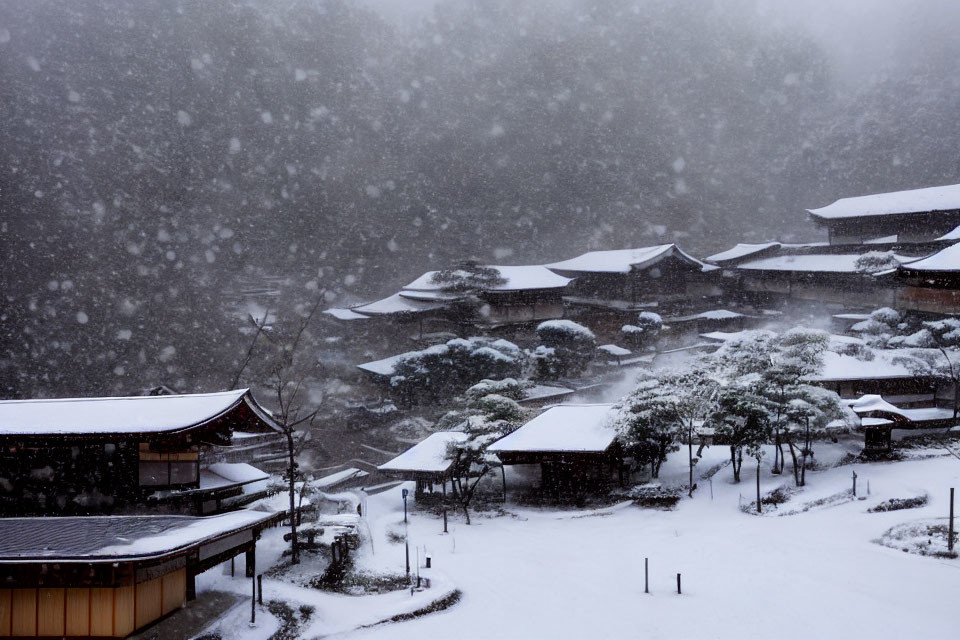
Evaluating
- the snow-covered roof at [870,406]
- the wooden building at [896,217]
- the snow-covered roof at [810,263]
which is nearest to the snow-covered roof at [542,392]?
the snow-covered roof at [870,406]

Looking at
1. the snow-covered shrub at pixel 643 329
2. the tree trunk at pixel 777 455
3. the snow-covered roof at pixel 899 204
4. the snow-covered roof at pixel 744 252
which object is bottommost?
the tree trunk at pixel 777 455

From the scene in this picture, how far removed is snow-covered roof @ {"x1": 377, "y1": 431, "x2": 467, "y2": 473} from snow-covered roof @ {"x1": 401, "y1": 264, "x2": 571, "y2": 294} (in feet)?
63.9

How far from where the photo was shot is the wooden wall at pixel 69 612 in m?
9.48

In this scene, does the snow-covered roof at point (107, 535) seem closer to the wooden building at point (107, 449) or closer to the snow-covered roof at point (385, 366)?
the wooden building at point (107, 449)

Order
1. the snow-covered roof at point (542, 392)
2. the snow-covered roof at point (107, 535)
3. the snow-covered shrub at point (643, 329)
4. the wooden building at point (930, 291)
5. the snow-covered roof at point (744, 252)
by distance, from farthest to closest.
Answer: the snow-covered roof at point (744, 252) < the snow-covered shrub at point (643, 329) < the snow-covered roof at point (542, 392) < the wooden building at point (930, 291) < the snow-covered roof at point (107, 535)

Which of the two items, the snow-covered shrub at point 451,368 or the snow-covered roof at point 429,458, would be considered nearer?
the snow-covered roof at point 429,458

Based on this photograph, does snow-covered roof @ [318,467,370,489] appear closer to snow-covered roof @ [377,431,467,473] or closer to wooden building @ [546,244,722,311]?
snow-covered roof @ [377,431,467,473]

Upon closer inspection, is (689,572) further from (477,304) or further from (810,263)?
(810,263)

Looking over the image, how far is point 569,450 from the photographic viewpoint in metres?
18.6

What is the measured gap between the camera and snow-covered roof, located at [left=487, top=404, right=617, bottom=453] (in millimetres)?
18891

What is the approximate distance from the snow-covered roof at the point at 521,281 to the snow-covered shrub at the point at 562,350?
19.1ft

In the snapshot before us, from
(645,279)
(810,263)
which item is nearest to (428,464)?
(645,279)

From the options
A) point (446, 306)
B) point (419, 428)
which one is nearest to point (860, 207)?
point (446, 306)

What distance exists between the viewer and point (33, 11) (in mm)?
61875
